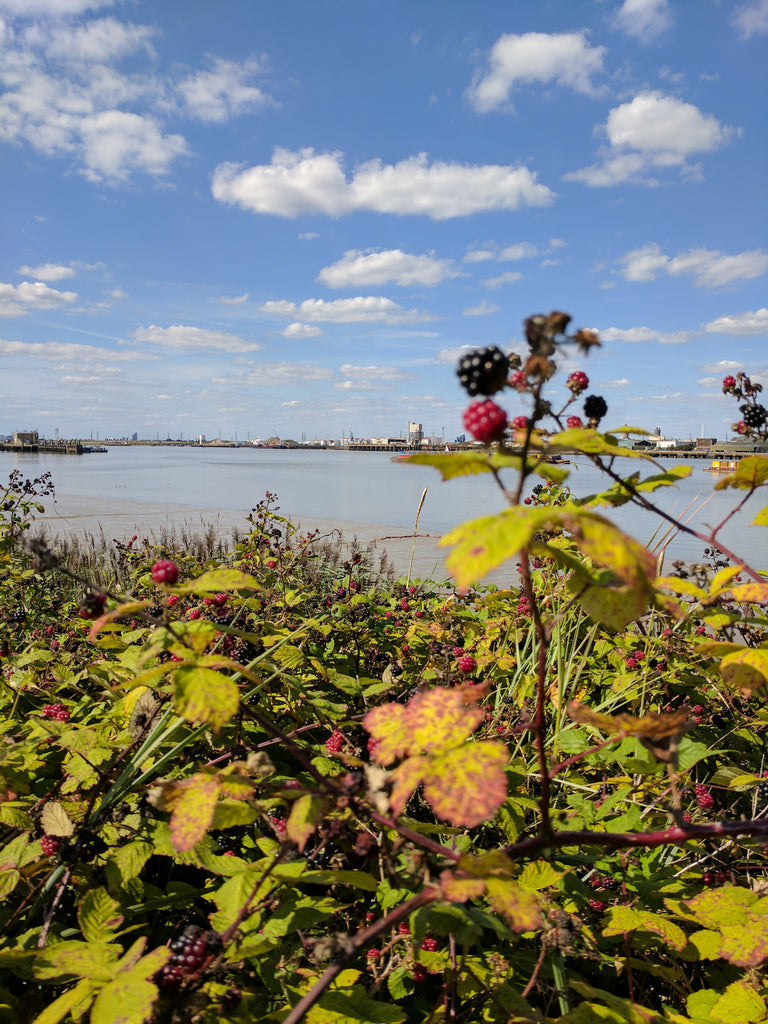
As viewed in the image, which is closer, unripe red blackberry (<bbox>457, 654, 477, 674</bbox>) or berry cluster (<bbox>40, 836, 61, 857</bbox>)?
berry cluster (<bbox>40, 836, 61, 857</bbox>)

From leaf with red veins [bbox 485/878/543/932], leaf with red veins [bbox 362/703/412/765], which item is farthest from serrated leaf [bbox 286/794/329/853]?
leaf with red veins [bbox 485/878/543/932]

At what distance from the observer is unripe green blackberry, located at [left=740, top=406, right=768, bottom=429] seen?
1.72 metres

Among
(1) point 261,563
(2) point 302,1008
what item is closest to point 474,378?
(2) point 302,1008

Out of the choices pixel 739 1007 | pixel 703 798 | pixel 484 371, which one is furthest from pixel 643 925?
pixel 484 371

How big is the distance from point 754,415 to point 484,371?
4.05ft

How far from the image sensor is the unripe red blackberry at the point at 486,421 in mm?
940

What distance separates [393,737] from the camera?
1001 millimetres

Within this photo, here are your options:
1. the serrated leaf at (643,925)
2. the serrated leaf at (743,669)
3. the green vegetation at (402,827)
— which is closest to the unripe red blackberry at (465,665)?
the green vegetation at (402,827)

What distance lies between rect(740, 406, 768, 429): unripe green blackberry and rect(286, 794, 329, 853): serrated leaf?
61.9 inches

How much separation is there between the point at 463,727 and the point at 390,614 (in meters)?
2.96

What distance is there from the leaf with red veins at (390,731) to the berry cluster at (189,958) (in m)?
0.44

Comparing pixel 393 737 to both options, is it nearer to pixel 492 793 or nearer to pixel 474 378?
pixel 492 793

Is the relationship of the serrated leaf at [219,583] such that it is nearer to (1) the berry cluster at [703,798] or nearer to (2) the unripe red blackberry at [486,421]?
(2) the unripe red blackberry at [486,421]

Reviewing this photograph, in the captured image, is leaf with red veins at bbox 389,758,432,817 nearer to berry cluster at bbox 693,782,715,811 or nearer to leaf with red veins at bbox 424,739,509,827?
leaf with red veins at bbox 424,739,509,827
